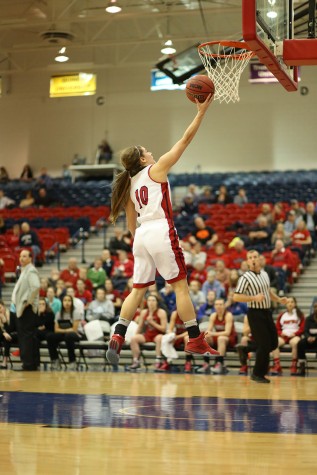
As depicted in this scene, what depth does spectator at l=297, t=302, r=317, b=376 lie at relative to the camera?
12358mm

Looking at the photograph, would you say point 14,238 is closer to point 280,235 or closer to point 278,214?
point 278,214

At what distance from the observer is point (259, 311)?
10461 mm

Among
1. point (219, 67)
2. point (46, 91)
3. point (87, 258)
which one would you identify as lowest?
point (87, 258)

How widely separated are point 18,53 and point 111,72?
143 inches

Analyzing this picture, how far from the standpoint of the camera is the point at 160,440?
5180 mm

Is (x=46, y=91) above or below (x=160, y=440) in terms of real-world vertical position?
above

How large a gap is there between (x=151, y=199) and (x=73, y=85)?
22195 mm

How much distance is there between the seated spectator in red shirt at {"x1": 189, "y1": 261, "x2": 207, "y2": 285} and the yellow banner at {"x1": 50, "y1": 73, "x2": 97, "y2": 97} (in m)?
12.6

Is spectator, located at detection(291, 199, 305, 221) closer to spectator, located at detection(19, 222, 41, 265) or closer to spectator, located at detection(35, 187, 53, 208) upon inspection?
spectator, located at detection(19, 222, 41, 265)

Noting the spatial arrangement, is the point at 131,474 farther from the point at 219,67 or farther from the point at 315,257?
the point at 315,257

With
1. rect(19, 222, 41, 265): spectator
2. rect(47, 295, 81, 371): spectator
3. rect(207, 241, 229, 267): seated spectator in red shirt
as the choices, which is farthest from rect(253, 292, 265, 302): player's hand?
rect(19, 222, 41, 265): spectator

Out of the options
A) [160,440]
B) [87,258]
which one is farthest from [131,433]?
[87,258]

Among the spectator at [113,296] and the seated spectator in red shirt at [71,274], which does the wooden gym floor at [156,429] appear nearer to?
the spectator at [113,296]

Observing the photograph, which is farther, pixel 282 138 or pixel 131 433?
pixel 282 138
